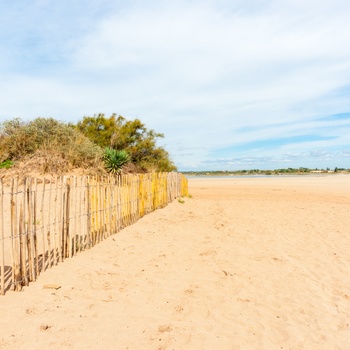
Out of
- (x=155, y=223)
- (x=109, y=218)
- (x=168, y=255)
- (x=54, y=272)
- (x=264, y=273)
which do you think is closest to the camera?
(x=54, y=272)

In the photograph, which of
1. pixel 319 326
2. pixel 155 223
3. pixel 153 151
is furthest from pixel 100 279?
pixel 153 151

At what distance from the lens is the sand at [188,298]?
3.34m

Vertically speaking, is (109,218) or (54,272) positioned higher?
(109,218)

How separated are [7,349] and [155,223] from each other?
6.45 meters

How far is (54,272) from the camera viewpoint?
4.79 metres

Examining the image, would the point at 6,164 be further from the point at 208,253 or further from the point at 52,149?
the point at 208,253

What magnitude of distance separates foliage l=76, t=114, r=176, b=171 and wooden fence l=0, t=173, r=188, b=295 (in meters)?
8.39

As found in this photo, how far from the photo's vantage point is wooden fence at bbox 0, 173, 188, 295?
13.4 feet

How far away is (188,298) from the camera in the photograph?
14.2 feet

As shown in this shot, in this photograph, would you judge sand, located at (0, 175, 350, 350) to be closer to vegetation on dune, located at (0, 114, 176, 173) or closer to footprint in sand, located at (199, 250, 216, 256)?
footprint in sand, located at (199, 250, 216, 256)

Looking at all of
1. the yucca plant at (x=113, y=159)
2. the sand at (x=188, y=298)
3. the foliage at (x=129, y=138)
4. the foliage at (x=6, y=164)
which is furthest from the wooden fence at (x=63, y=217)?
the foliage at (x=129, y=138)

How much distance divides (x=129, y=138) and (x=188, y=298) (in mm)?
16160

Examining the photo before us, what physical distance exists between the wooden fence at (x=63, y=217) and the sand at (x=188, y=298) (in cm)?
23

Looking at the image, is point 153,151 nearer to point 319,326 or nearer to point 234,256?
point 234,256
